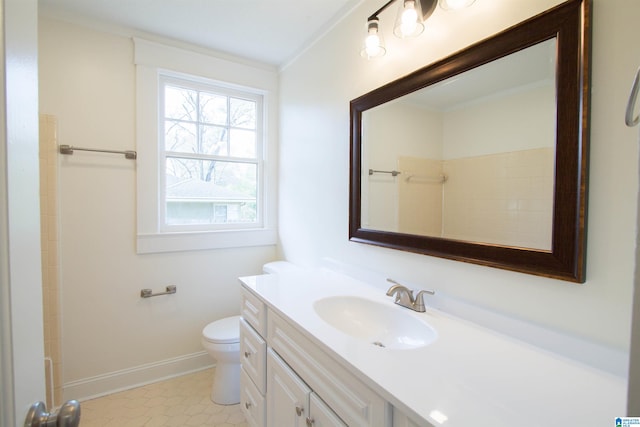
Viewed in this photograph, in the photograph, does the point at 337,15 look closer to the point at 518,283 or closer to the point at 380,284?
the point at 380,284

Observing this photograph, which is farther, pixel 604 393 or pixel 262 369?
pixel 262 369

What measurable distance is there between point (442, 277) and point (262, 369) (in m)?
0.91

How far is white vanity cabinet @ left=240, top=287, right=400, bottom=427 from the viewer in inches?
31.4

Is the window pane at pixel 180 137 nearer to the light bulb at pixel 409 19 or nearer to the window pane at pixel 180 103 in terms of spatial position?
the window pane at pixel 180 103

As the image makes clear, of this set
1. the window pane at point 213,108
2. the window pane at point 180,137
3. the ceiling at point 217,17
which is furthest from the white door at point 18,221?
the window pane at point 213,108

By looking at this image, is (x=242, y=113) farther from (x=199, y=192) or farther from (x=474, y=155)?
(x=474, y=155)

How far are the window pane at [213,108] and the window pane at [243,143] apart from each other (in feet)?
0.44

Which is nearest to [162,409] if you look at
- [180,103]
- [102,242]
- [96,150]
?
[102,242]

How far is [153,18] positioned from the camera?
184cm

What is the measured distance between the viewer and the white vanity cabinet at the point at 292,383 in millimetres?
796

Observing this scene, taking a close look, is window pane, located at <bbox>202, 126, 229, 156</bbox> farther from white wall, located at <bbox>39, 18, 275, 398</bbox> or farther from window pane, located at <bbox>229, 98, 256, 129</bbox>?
white wall, located at <bbox>39, 18, 275, 398</bbox>

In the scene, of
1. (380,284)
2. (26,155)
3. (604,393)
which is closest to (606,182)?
(604,393)

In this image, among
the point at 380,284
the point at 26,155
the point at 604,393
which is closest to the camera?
the point at 26,155

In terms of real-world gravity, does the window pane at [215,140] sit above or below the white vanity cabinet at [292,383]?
above
